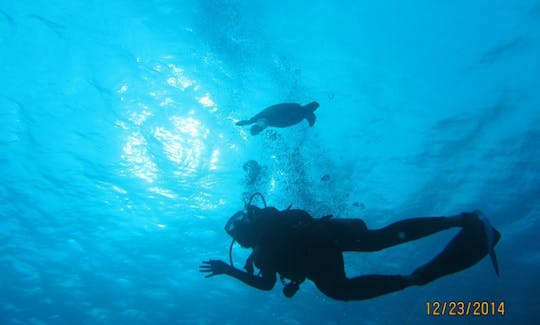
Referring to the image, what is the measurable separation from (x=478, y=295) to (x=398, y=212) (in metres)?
14.6

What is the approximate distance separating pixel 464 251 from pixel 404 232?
656 mm

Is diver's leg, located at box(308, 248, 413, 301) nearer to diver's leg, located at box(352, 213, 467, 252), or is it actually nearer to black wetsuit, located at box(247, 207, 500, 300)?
black wetsuit, located at box(247, 207, 500, 300)

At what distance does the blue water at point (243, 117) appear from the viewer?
33.7 ft

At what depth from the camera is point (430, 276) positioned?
158 inches

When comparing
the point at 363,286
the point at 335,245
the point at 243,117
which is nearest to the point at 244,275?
the point at 335,245

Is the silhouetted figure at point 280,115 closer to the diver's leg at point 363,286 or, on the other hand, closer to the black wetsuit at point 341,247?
the black wetsuit at point 341,247

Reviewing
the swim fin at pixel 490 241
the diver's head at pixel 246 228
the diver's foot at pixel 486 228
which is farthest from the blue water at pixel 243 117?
the swim fin at pixel 490 241

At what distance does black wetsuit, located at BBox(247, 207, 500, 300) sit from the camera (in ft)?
12.9

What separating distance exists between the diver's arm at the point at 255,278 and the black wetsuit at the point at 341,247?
0.09 meters

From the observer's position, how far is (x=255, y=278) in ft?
15.5

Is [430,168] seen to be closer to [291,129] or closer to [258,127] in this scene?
[291,129]

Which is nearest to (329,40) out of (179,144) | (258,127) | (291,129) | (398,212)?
(291,129)
